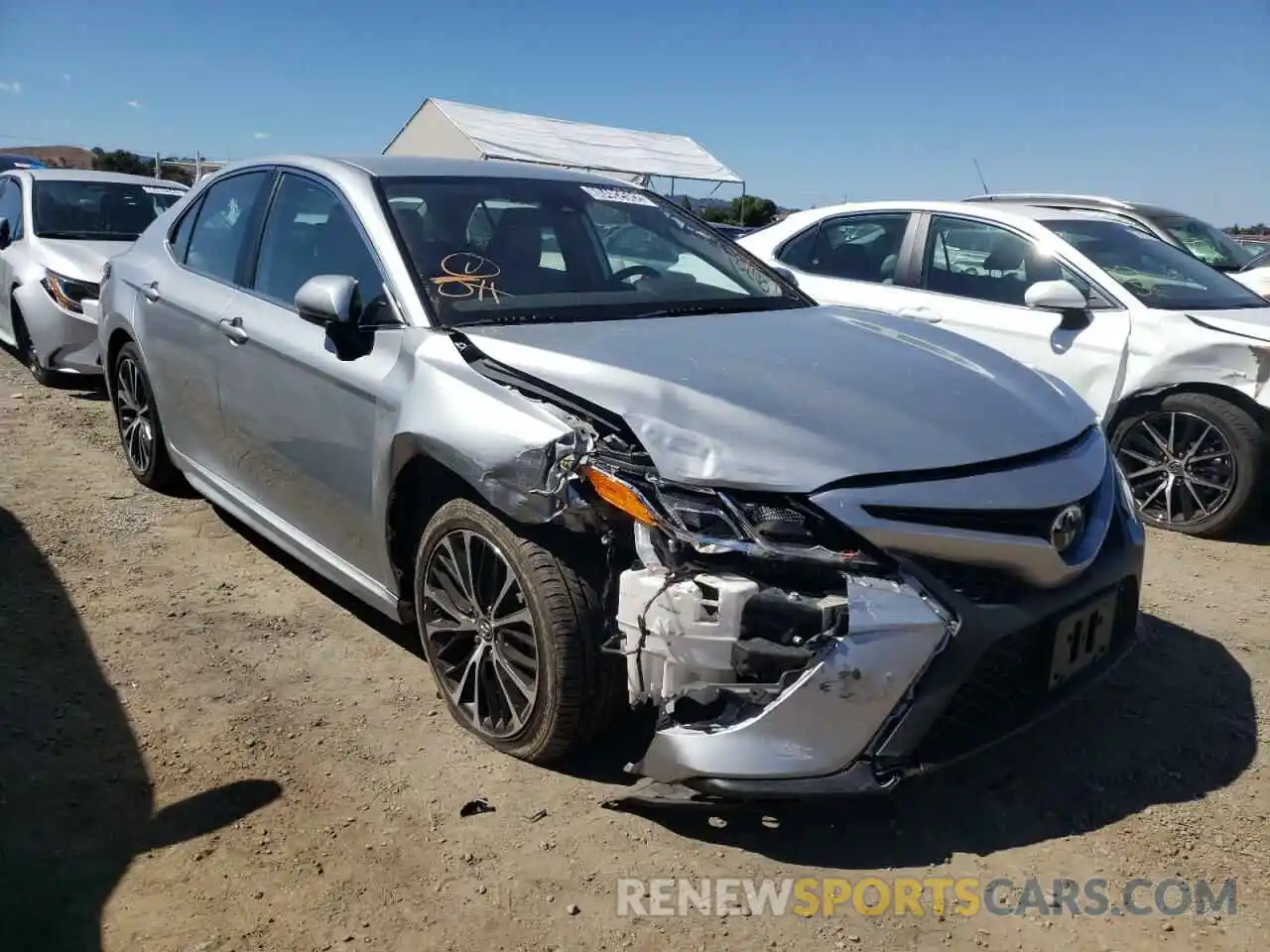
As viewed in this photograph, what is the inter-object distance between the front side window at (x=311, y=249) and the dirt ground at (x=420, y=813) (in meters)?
1.21

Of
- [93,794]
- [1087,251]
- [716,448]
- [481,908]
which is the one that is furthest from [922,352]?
[1087,251]

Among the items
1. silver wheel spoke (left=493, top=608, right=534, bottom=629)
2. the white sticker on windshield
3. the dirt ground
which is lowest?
the dirt ground

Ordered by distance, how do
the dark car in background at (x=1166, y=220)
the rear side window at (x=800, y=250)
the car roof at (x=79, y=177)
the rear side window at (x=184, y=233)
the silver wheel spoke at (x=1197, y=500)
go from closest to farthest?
the rear side window at (x=184, y=233)
the silver wheel spoke at (x=1197, y=500)
the rear side window at (x=800, y=250)
the car roof at (x=79, y=177)
the dark car in background at (x=1166, y=220)

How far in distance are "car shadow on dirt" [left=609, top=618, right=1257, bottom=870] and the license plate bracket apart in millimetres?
135

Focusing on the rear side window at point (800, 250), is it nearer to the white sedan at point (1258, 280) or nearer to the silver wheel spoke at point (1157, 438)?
the silver wheel spoke at point (1157, 438)

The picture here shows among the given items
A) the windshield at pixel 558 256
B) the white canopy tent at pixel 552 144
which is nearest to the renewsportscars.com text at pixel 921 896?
the windshield at pixel 558 256

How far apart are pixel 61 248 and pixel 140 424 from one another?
3.15 meters

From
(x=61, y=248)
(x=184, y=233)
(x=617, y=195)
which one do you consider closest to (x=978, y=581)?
(x=617, y=195)

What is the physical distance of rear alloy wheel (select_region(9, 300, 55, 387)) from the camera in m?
7.29

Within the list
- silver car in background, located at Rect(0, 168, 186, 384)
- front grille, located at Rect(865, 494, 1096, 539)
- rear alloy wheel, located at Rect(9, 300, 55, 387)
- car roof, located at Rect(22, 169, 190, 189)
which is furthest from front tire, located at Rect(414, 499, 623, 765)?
car roof, located at Rect(22, 169, 190, 189)

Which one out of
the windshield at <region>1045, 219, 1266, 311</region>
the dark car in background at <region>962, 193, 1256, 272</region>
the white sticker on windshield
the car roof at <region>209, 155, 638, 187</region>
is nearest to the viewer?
the car roof at <region>209, 155, 638, 187</region>

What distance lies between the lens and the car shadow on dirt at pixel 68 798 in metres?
2.33

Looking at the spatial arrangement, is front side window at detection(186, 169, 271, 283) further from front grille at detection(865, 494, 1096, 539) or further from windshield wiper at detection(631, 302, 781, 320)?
front grille at detection(865, 494, 1096, 539)

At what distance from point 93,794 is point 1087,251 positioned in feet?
17.0
